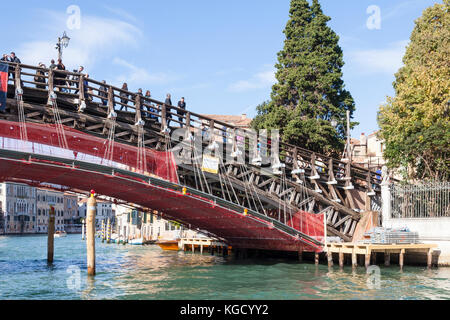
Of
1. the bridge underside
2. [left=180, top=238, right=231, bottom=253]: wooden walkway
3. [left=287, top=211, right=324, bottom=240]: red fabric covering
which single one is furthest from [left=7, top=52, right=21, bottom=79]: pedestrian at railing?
[left=180, top=238, right=231, bottom=253]: wooden walkway

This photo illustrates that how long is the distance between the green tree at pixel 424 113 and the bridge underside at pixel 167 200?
27.4ft

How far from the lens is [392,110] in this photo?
33406 millimetres

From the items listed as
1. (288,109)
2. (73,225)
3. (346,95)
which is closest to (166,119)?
(288,109)

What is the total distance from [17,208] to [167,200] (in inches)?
4301

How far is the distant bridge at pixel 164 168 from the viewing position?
24.9 meters

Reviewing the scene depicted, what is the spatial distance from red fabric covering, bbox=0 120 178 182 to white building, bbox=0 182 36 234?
102229mm

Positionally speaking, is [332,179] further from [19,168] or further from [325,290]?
[19,168]

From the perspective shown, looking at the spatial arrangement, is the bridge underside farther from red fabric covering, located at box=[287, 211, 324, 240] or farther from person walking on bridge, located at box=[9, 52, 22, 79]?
person walking on bridge, located at box=[9, 52, 22, 79]

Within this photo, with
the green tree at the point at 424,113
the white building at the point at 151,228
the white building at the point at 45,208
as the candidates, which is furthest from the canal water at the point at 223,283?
the white building at the point at 45,208

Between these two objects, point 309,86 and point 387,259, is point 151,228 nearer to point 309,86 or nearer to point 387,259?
point 309,86

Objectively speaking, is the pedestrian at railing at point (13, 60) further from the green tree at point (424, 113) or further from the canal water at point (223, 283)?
the green tree at point (424, 113)

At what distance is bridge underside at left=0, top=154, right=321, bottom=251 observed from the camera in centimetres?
2488

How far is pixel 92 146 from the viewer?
27.3 metres

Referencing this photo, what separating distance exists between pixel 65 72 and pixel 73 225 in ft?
458
